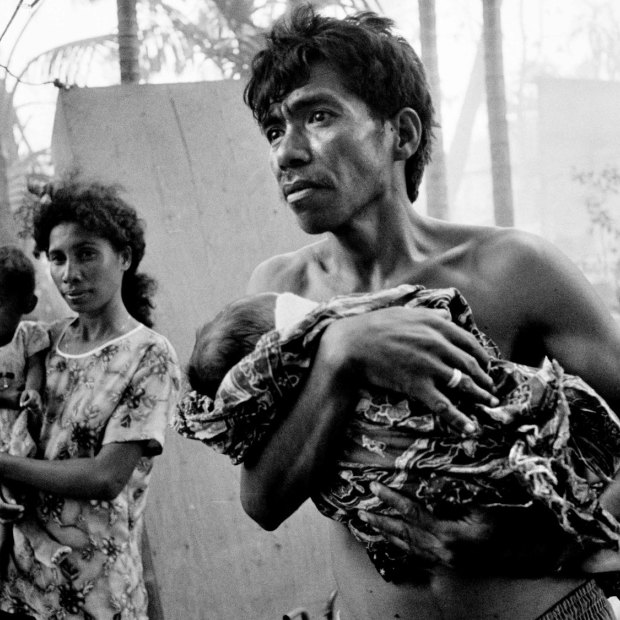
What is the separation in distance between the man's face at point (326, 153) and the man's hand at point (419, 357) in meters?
0.33

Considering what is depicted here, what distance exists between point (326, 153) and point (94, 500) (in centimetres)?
135

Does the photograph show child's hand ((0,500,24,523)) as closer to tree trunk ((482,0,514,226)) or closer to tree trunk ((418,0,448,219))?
tree trunk ((418,0,448,219))

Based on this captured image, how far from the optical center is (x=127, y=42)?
446 cm

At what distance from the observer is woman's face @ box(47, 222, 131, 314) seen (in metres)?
2.64

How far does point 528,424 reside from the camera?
138 cm

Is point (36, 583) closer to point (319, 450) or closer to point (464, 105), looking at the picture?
point (319, 450)

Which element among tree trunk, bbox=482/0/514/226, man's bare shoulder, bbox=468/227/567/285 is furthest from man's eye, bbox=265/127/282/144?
tree trunk, bbox=482/0/514/226

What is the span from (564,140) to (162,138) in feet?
41.4

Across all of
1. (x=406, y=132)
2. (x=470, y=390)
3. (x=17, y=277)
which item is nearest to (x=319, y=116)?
(x=406, y=132)

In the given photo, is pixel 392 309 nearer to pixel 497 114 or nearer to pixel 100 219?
pixel 100 219

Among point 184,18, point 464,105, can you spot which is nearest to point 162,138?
point 184,18

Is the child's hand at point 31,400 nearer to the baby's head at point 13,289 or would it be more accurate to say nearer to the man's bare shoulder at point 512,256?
the baby's head at point 13,289

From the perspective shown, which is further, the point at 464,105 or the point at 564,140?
the point at 564,140

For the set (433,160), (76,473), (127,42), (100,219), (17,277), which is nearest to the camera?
(76,473)
